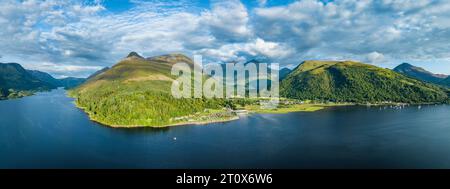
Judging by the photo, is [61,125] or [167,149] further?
[61,125]

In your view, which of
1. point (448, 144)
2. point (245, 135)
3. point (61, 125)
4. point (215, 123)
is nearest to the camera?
point (448, 144)

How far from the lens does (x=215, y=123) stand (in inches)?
5241

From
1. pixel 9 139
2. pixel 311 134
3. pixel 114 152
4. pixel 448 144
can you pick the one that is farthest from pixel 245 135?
pixel 9 139

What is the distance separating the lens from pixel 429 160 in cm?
7331

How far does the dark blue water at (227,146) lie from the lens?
233 feet

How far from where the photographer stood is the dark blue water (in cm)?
7100

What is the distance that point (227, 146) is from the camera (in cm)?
8706
